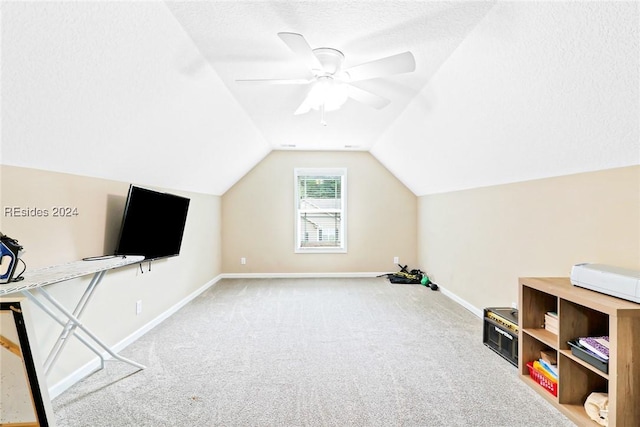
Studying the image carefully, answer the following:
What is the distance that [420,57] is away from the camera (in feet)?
7.20

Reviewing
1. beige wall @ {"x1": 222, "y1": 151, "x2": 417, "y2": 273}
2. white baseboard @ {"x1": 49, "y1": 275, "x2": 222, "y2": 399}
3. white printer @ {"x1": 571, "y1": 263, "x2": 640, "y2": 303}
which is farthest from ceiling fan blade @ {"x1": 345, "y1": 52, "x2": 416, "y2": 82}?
beige wall @ {"x1": 222, "y1": 151, "x2": 417, "y2": 273}

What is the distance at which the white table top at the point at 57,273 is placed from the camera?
138 centimetres

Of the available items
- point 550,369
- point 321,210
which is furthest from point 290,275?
point 550,369

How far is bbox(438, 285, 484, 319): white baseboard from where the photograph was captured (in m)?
3.48

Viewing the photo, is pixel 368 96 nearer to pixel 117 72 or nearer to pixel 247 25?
pixel 247 25

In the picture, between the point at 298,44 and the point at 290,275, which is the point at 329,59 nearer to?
the point at 298,44

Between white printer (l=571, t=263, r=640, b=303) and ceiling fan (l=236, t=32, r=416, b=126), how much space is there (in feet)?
5.36

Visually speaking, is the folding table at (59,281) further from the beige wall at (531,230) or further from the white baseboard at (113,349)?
the beige wall at (531,230)

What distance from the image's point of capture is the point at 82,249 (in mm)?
2271

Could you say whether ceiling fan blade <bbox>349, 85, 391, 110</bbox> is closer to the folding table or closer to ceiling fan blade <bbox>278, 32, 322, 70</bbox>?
ceiling fan blade <bbox>278, 32, 322, 70</bbox>

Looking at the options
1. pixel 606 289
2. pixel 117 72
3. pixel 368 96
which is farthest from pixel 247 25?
pixel 606 289

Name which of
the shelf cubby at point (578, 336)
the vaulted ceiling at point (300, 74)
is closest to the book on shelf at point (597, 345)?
the shelf cubby at point (578, 336)

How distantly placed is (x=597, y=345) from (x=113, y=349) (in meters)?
3.57

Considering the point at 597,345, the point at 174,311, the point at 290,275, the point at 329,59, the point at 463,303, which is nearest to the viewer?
the point at 597,345
